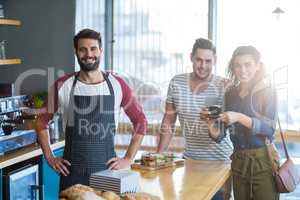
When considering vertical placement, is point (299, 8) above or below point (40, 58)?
above

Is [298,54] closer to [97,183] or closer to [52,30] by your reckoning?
[52,30]

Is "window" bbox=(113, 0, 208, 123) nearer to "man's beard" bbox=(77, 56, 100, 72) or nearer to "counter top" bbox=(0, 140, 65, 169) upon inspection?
"counter top" bbox=(0, 140, 65, 169)

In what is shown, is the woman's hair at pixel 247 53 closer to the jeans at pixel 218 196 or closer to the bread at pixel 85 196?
the jeans at pixel 218 196

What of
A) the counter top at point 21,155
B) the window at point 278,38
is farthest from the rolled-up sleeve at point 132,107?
the window at point 278,38

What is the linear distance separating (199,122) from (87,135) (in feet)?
2.57

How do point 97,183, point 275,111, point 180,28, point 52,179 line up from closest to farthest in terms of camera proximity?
1. point 97,183
2. point 275,111
3. point 52,179
4. point 180,28

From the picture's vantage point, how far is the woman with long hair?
2.77 meters

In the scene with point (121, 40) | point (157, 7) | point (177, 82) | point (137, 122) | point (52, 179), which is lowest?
point (52, 179)

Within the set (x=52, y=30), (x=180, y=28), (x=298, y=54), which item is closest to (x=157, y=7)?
(x=180, y=28)

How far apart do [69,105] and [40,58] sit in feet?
6.39

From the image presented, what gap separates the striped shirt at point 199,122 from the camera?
10.4ft

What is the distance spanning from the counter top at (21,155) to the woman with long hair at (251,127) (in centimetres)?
148

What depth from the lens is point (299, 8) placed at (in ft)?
13.7

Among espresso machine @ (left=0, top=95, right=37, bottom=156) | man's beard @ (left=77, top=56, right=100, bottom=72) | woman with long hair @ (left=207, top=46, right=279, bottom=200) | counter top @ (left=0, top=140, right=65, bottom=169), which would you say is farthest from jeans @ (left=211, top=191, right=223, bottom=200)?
espresso machine @ (left=0, top=95, right=37, bottom=156)
